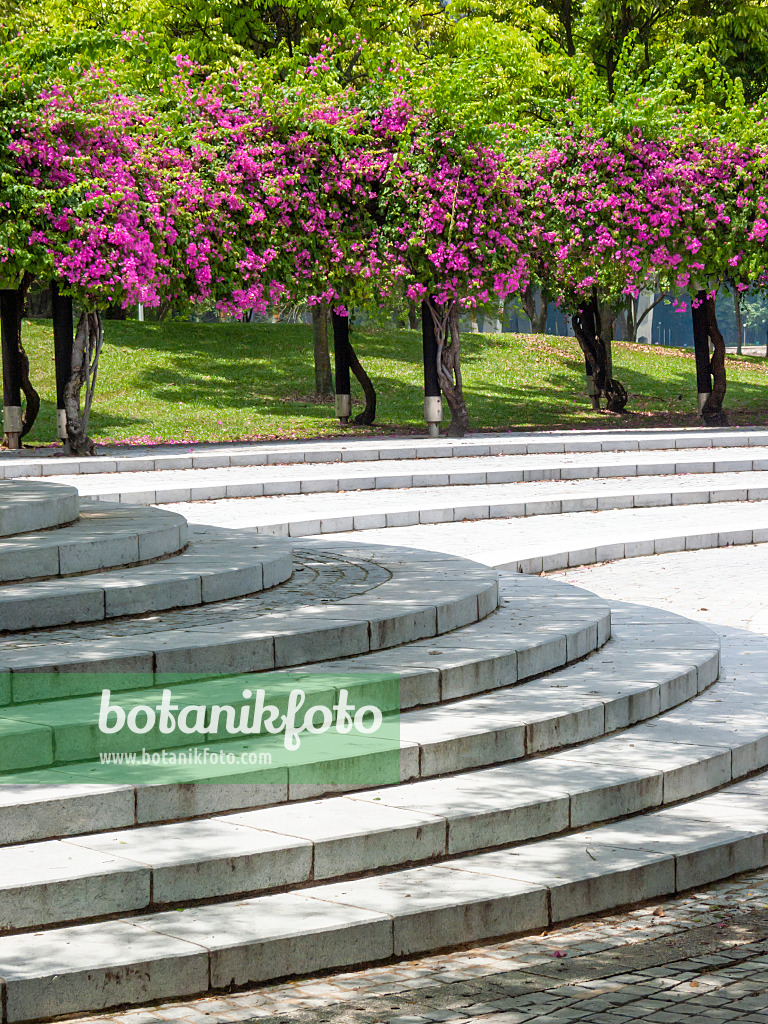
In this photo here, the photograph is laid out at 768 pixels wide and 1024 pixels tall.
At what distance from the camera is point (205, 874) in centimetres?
445

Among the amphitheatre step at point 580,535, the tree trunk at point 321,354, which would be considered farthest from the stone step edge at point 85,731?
the tree trunk at point 321,354

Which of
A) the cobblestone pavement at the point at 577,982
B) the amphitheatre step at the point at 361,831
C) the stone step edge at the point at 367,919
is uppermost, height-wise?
the amphitheatre step at the point at 361,831

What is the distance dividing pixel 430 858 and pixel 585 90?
71.9ft

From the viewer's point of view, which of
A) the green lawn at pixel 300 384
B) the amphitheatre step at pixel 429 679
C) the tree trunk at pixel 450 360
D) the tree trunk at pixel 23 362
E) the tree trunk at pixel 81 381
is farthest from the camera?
the green lawn at pixel 300 384

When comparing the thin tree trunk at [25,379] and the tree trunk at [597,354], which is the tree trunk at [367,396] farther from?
the thin tree trunk at [25,379]

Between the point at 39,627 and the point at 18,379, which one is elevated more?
the point at 18,379

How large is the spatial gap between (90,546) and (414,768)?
3.22 meters

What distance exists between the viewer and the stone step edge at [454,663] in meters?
5.77

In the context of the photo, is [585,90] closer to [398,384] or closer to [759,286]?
[759,286]

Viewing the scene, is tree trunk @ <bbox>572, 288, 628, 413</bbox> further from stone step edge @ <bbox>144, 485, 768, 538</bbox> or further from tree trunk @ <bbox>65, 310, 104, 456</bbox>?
tree trunk @ <bbox>65, 310, 104, 456</bbox>

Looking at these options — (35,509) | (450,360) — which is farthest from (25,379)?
(35,509)

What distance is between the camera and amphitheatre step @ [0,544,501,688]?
5.89 m

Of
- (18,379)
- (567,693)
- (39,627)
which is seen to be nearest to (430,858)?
(567,693)

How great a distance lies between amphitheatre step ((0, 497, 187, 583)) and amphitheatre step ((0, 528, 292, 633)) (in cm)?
7
